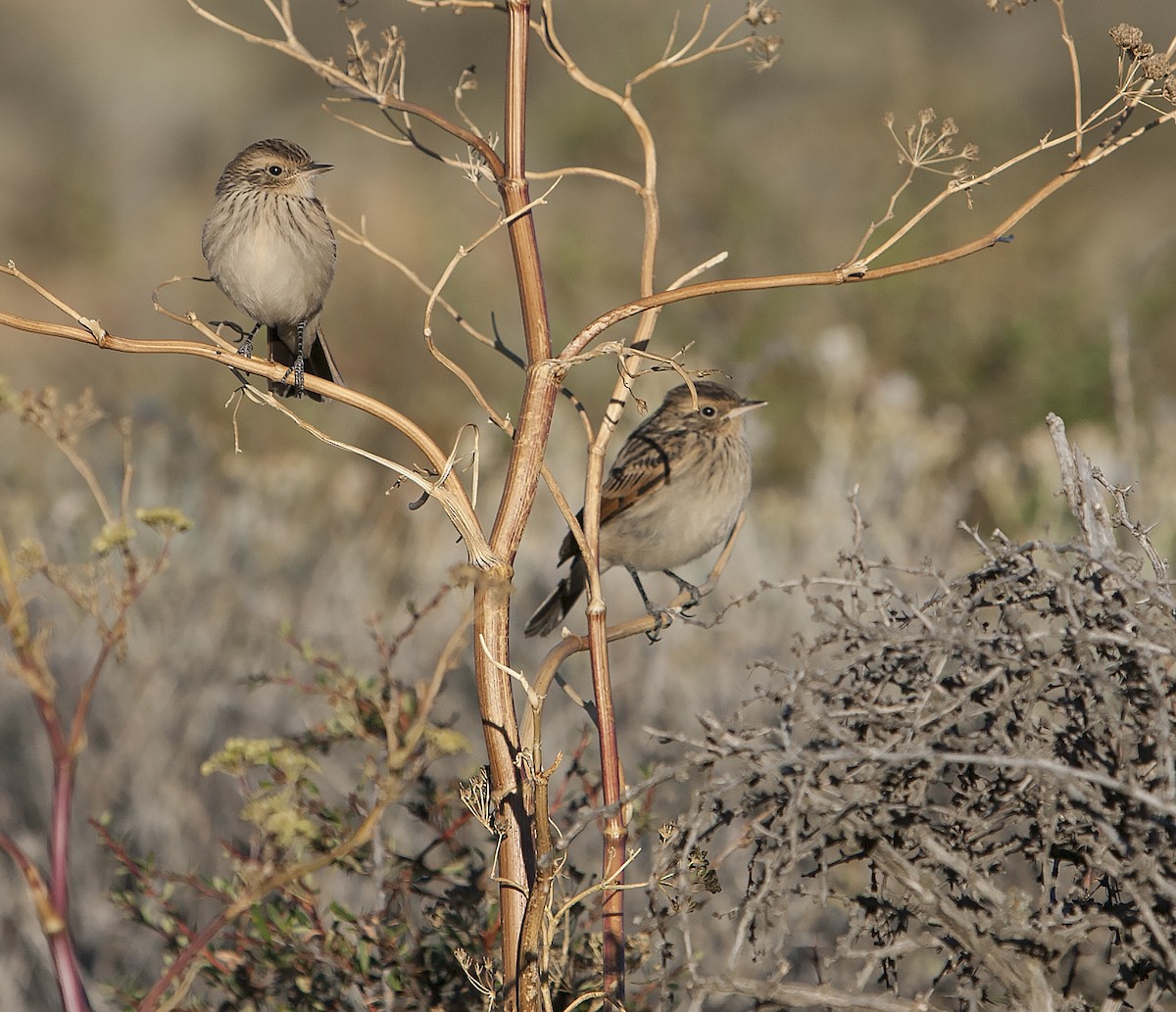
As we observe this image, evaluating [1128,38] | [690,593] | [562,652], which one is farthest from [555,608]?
[1128,38]

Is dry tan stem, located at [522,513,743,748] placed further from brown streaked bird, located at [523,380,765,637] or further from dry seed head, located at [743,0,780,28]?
brown streaked bird, located at [523,380,765,637]

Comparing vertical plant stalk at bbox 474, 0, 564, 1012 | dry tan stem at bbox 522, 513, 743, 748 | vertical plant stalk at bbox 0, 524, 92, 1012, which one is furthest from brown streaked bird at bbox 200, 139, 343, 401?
vertical plant stalk at bbox 0, 524, 92, 1012

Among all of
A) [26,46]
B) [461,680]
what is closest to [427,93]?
[26,46]

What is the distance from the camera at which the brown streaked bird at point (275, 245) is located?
Answer: 184 inches

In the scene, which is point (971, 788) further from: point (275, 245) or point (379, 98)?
point (275, 245)

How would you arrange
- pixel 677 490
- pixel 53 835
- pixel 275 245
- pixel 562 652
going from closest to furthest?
pixel 53 835 < pixel 562 652 < pixel 275 245 < pixel 677 490

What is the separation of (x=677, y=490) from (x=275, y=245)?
6.75ft

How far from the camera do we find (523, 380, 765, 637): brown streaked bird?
5.84m

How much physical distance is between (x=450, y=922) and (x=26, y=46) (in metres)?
32.6

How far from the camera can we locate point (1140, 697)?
83.8 inches

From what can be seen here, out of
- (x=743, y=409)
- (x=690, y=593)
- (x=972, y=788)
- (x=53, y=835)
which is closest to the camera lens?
(x=53, y=835)

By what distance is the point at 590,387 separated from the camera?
11289 millimetres

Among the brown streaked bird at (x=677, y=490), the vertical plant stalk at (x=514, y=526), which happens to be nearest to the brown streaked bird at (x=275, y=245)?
the brown streaked bird at (x=677, y=490)

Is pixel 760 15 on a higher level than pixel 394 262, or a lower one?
higher
